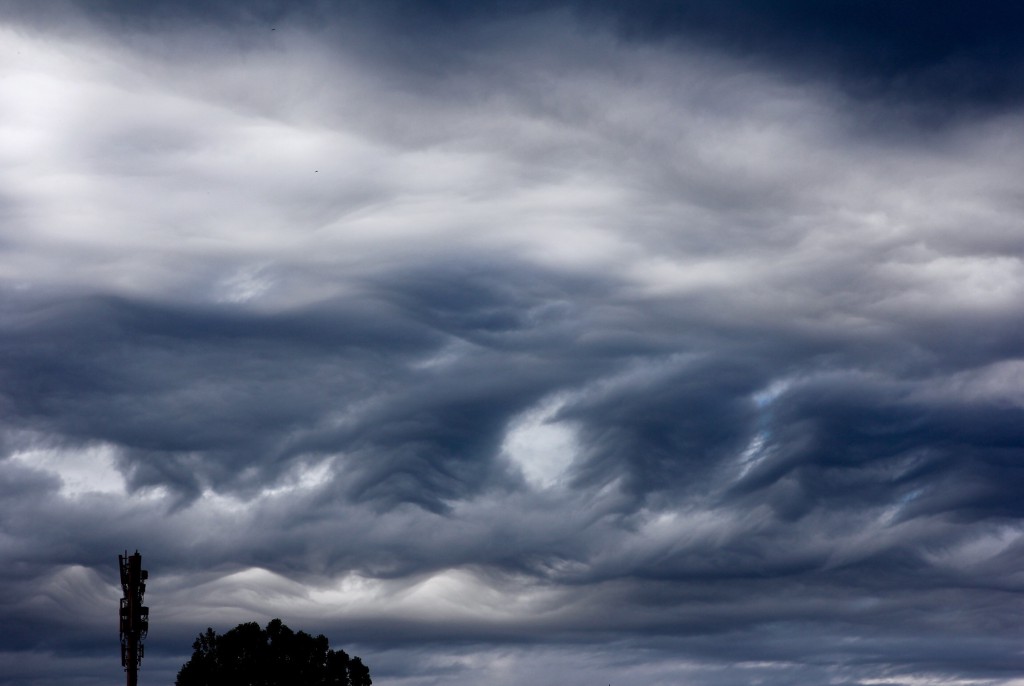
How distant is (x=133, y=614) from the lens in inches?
2304

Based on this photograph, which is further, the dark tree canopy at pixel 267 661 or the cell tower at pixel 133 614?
the dark tree canopy at pixel 267 661

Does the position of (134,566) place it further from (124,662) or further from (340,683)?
(340,683)

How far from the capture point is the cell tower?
190 ft

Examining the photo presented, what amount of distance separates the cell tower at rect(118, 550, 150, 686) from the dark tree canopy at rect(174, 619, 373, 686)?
151 ft

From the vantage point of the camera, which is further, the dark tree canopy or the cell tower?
the dark tree canopy

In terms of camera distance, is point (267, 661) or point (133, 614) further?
point (267, 661)

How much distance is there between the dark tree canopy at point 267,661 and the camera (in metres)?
103

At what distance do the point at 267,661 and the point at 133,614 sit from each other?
1876 inches

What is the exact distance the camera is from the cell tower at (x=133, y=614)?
190 ft

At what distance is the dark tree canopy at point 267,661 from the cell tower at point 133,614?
46.0 metres

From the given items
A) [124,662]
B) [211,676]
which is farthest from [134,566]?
[211,676]

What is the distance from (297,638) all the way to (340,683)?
5088 mm

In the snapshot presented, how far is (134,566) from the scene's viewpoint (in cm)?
5938

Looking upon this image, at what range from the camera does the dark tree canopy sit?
103 m
